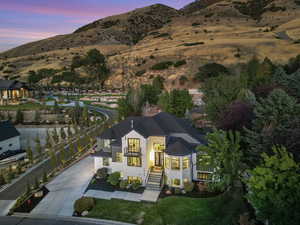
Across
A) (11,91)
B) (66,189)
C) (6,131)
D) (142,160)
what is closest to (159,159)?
(142,160)

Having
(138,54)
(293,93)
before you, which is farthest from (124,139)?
(138,54)

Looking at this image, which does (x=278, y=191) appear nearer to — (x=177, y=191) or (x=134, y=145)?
(x=177, y=191)

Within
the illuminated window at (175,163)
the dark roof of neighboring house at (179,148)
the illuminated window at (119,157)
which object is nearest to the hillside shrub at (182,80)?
the dark roof of neighboring house at (179,148)

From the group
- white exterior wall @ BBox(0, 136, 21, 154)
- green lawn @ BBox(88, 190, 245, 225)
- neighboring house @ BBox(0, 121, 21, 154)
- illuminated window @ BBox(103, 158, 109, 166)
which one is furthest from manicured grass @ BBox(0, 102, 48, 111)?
green lawn @ BBox(88, 190, 245, 225)

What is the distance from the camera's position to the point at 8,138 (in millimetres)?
34562

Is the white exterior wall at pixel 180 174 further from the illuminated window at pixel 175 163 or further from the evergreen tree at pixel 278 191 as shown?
the evergreen tree at pixel 278 191

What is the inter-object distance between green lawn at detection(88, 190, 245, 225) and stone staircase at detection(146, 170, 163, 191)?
212 centimetres

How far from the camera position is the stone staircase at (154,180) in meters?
22.6

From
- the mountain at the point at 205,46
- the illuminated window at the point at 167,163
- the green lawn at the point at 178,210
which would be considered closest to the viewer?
the green lawn at the point at 178,210

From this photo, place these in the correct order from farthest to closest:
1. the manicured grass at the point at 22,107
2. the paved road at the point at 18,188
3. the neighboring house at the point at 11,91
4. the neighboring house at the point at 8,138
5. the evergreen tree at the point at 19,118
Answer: the neighboring house at the point at 11,91, the manicured grass at the point at 22,107, the evergreen tree at the point at 19,118, the neighboring house at the point at 8,138, the paved road at the point at 18,188

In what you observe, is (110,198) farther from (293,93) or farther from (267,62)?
(267,62)

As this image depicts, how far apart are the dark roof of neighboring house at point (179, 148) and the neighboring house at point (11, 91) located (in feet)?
221

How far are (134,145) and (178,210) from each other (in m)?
7.27

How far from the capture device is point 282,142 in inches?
635
